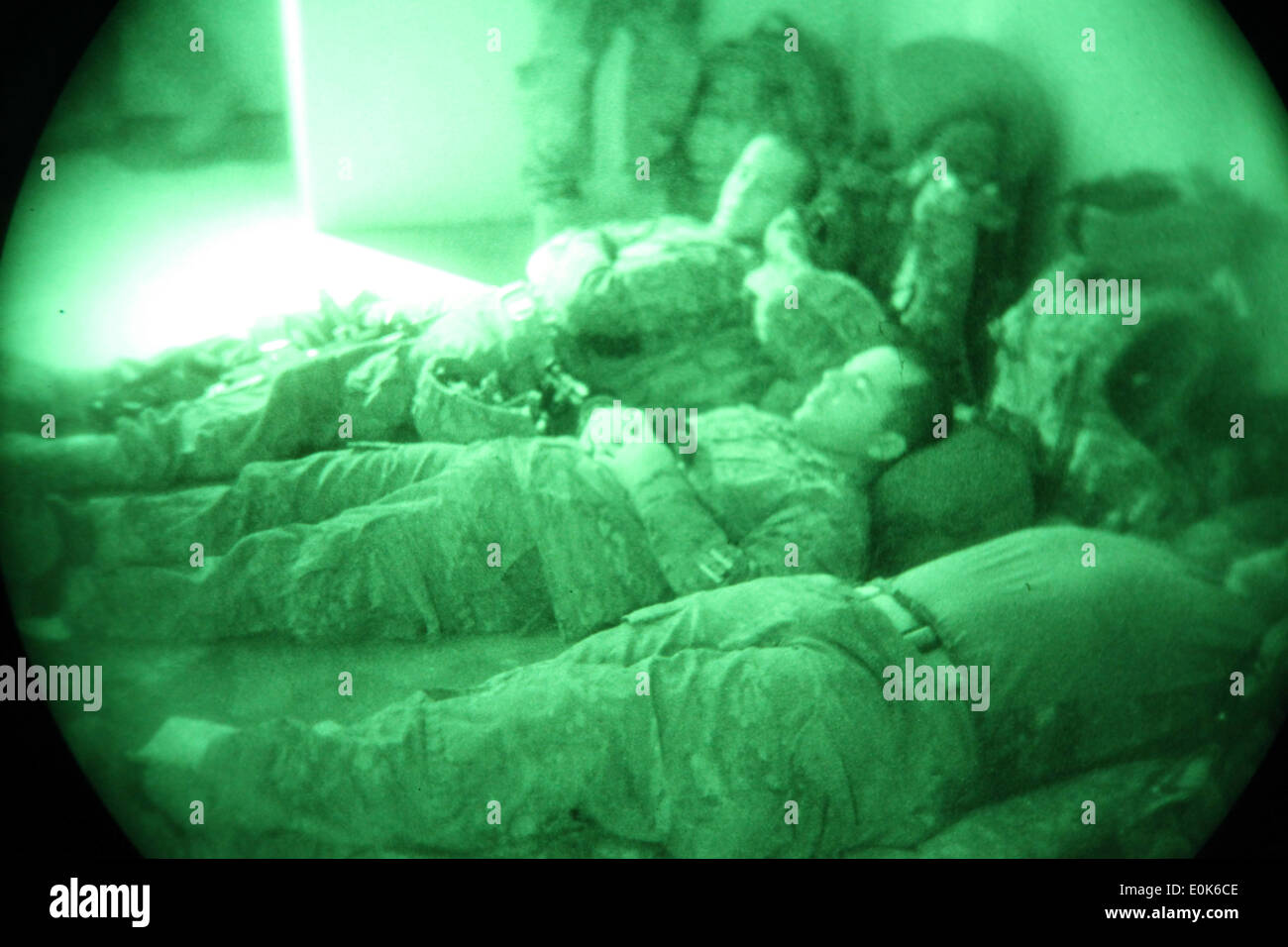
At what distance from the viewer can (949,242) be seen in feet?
11.5

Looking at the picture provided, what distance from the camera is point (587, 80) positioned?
352 centimetres

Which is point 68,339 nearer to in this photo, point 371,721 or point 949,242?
point 371,721

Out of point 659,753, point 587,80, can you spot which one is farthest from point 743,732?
point 587,80

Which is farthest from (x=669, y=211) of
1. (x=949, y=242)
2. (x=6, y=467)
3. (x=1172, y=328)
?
(x=6, y=467)

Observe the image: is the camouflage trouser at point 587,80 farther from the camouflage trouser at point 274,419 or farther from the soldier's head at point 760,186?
the camouflage trouser at point 274,419

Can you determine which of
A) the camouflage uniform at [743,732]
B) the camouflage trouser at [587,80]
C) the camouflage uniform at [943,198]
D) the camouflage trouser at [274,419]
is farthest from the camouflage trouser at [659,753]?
the camouflage trouser at [587,80]

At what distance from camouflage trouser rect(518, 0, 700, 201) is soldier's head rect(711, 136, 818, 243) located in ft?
0.81

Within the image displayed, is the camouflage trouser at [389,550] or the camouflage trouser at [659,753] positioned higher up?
the camouflage trouser at [389,550]

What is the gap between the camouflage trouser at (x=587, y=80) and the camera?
3.51 metres

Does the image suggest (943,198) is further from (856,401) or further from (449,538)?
(449,538)

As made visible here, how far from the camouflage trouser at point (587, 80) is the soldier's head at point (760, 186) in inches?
9.7

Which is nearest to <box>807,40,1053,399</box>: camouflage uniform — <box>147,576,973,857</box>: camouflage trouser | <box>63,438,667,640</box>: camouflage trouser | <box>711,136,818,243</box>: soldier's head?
<box>711,136,818,243</box>: soldier's head

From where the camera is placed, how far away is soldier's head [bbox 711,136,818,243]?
138 inches

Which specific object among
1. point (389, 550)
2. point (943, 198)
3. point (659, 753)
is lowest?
point (659, 753)
